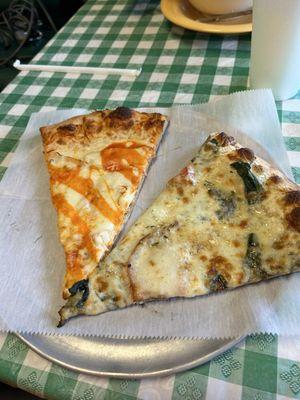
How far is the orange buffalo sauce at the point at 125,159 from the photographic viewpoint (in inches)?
46.3

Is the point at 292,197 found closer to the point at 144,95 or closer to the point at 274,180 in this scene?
the point at 274,180

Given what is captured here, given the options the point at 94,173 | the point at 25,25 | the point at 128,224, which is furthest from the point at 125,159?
the point at 25,25

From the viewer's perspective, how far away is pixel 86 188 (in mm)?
1148

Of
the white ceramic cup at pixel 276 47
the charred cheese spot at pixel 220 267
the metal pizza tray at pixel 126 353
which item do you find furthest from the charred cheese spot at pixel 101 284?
the white ceramic cup at pixel 276 47

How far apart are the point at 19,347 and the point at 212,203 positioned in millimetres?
578

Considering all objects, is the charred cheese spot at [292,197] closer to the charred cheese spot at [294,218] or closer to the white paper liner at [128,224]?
the charred cheese spot at [294,218]

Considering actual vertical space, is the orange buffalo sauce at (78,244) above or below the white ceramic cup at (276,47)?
below

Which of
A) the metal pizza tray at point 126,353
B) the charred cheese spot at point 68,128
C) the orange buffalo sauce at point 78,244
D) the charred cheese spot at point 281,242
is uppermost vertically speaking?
the charred cheese spot at point 68,128

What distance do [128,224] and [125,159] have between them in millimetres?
212

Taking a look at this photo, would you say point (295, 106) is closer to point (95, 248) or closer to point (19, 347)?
point (95, 248)

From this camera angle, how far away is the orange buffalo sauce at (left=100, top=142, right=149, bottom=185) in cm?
118

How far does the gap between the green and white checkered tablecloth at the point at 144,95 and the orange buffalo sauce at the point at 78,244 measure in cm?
20

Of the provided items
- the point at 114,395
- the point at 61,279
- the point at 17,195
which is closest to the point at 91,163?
the point at 17,195

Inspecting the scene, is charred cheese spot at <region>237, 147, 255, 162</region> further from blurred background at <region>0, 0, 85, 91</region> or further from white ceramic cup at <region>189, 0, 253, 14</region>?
blurred background at <region>0, 0, 85, 91</region>
